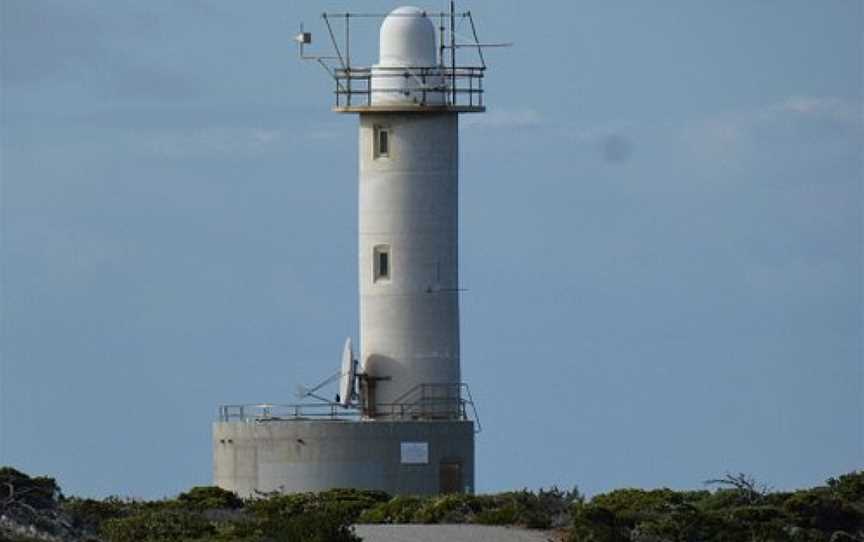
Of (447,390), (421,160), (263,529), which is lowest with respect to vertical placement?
(263,529)

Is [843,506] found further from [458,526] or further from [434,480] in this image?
[434,480]

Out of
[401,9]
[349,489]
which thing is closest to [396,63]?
[401,9]

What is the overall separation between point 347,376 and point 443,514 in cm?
1059

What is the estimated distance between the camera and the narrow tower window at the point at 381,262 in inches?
2371

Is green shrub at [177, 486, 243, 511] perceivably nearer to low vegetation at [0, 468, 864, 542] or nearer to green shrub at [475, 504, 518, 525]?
low vegetation at [0, 468, 864, 542]

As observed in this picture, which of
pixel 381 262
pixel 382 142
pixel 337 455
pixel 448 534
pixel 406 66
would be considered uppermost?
pixel 406 66

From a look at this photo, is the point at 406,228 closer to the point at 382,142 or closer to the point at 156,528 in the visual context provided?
the point at 382,142

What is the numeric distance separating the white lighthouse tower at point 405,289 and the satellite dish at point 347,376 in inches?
1.0

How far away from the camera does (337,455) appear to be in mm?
58969

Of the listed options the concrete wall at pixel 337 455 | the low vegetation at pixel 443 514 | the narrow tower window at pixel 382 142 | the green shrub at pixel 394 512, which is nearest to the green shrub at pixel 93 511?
the low vegetation at pixel 443 514

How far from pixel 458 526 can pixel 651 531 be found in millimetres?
3060

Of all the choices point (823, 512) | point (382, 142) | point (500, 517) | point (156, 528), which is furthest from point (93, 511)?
point (382, 142)

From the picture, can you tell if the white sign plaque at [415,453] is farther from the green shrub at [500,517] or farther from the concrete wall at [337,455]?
the green shrub at [500,517]

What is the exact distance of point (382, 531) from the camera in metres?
47.3
